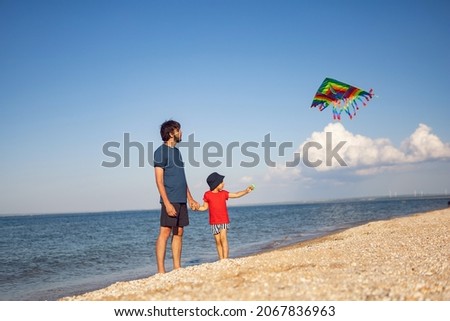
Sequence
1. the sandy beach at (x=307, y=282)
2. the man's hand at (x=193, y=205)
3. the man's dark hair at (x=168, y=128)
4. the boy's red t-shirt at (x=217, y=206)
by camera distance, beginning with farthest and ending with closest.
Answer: the boy's red t-shirt at (x=217, y=206), the man's hand at (x=193, y=205), the man's dark hair at (x=168, y=128), the sandy beach at (x=307, y=282)

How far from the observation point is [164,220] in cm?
687

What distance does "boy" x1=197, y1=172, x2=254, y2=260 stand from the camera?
8328 mm

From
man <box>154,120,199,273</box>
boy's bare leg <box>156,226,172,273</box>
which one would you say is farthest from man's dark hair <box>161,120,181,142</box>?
boy's bare leg <box>156,226,172,273</box>

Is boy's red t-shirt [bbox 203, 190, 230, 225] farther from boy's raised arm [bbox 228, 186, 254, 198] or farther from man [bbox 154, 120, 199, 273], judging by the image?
man [bbox 154, 120, 199, 273]

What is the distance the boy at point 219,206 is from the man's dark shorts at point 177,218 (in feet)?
3.73

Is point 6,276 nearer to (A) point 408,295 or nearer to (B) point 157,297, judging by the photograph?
(B) point 157,297

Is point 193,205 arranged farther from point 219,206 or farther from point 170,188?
point 219,206

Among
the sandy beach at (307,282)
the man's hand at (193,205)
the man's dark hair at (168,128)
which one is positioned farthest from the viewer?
the man's hand at (193,205)

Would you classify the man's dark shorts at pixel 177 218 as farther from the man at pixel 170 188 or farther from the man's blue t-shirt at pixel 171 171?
the man's blue t-shirt at pixel 171 171

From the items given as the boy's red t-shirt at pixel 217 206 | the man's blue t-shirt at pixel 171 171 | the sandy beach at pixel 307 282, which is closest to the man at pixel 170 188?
A: the man's blue t-shirt at pixel 171 171

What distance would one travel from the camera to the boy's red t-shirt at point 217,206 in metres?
8.33

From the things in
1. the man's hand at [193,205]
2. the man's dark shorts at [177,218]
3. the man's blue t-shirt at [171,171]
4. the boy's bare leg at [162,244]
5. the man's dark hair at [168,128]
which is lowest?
the boy's bare leg at [162,244]

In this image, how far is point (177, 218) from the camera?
6.95 metres
